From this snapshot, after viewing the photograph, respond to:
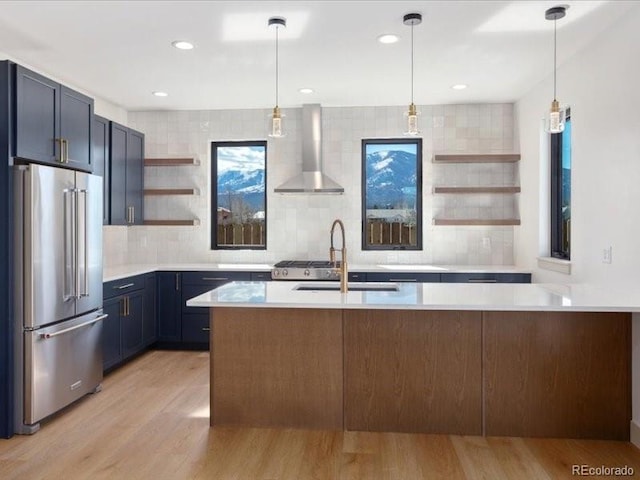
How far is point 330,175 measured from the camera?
5566 millimetres

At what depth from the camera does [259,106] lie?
18.1ft

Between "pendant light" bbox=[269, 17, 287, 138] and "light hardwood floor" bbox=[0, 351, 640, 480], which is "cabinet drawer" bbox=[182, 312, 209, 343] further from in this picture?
"pendant light" bbox=[269, 17, 287, 138]

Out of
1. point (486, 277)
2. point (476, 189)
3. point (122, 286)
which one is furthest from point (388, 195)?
point (122, 286)

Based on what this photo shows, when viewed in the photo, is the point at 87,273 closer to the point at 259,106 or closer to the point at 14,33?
the point at 14,33

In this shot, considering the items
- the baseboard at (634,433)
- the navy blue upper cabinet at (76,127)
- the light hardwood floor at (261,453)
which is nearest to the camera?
the light hardwood floor at (261,453)

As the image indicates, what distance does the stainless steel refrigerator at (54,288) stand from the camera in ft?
9.96

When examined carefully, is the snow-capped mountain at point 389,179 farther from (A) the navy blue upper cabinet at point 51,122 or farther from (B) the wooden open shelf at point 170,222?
(A) the navy blue upper cabinet at point 51,122

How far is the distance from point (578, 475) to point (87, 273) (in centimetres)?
319

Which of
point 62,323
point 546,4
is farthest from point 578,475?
point 62,323

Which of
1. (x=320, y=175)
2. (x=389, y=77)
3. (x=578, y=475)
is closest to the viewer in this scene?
(x=578, y=475)

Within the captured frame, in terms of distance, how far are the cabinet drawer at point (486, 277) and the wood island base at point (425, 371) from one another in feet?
6.48

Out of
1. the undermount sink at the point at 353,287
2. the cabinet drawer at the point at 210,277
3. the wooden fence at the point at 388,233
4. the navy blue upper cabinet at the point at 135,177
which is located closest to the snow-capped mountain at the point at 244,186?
the navy blue upper cabinet at the point at 135,177

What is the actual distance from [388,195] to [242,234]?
1.69 m

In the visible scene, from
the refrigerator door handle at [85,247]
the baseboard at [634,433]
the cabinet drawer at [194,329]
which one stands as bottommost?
the baseboard at [634,433]
